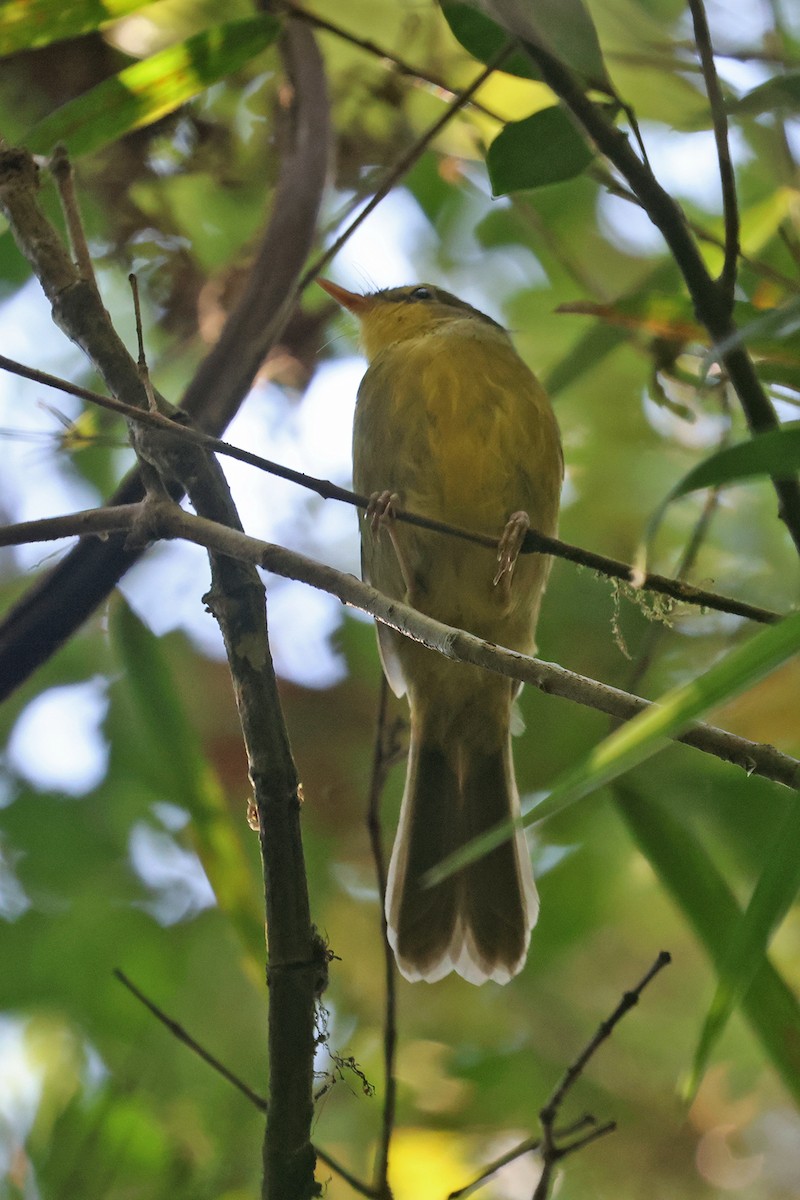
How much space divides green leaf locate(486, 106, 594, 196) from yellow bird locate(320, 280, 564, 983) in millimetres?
798

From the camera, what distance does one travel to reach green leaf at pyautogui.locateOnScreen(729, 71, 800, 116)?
6.20ft

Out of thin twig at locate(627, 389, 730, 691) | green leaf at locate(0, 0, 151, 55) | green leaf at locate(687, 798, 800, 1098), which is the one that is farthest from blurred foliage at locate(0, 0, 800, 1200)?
green leaf at locate(687, 798, 800, 1098)

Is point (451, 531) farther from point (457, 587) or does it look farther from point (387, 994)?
point (457, 587)

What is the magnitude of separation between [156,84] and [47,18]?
244 millimetres

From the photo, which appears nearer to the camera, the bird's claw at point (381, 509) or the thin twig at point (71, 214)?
the thin twig at point (71, 214)

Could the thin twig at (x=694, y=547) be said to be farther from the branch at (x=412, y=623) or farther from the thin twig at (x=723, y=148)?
the branch at (x=412, y=623)

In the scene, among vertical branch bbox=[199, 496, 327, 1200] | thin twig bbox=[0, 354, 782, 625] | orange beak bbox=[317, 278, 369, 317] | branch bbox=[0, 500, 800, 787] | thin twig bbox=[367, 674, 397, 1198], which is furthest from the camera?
orange beak bbox=[317, 278, 369, 317]

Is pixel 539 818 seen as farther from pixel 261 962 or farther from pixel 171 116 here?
pixel 171 116

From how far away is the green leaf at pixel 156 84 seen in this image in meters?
2.48

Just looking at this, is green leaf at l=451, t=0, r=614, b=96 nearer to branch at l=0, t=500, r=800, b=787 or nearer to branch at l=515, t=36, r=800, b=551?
branch at l=515, t=36, r=800, b=551

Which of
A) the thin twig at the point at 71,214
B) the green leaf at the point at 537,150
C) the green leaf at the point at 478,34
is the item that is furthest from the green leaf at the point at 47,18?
the green leaf at the point at 537,150

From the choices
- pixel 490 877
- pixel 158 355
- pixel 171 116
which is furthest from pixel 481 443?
pixel 171 116

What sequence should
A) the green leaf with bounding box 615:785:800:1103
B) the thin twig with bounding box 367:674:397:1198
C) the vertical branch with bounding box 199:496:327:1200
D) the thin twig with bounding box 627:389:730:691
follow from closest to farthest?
1. the vertical branch with bounding box 199:496:327:1200
2. the green leaf with bounding box 615:785:800:1103
3. the thin twig with bounding box 367:674:397:1198
4. the thin twig with bounding box 627:389:730:691

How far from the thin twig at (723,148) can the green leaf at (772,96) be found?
0.20 metres
